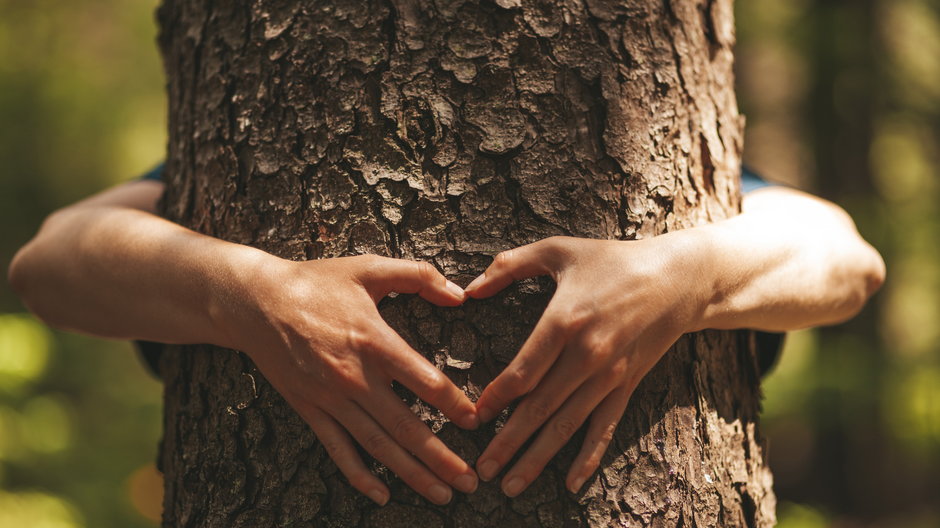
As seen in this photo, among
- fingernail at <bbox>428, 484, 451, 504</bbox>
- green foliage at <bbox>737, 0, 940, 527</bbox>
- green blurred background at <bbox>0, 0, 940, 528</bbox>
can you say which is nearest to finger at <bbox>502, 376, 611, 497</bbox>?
fingernail at <bbox>428, 484, 451, 504</bbox>

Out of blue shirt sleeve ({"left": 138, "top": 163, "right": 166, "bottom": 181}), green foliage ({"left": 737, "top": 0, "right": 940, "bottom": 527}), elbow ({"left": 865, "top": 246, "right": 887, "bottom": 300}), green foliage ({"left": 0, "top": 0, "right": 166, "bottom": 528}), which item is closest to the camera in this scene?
elbow ({"left": 865, "top": 246, "right": 887, "bottom": 300})

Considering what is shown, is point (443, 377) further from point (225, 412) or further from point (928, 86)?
point (928, 86)

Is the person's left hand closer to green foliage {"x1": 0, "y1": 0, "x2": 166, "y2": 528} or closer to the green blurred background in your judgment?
the green blurred background

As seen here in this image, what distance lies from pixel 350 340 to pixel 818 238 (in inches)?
42.5

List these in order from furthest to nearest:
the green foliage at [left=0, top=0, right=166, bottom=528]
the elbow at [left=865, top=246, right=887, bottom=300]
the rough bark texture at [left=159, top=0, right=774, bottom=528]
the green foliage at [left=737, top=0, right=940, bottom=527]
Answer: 1. the green foliage at [left=737, top=0, right=940, bottom=527]
2. the green foliage at [left=0, top=0, right=166, bottom=528]
3. the elbow at [left=865, top=246, right=887, bottom=300]
4. the rough bark texture at [left=159, top=0, right=774, bottom=528]

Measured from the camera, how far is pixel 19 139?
23.4ft

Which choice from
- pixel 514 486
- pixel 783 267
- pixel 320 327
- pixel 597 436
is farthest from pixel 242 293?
pixel 783 267

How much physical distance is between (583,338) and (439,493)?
1.28 feet

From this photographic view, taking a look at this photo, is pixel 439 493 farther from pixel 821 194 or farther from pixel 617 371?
pixel 821 194

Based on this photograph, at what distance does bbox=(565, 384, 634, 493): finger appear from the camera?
4.05 ft

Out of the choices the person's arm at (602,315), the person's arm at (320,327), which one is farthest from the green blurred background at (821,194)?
the person's arm at (602,315)

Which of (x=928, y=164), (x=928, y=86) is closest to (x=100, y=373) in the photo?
(x=928, y=86)

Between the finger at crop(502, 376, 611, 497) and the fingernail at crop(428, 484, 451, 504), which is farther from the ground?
the finger at crop(502, 376, 611, 497)

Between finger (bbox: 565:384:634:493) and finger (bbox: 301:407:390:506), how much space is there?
363 mm
